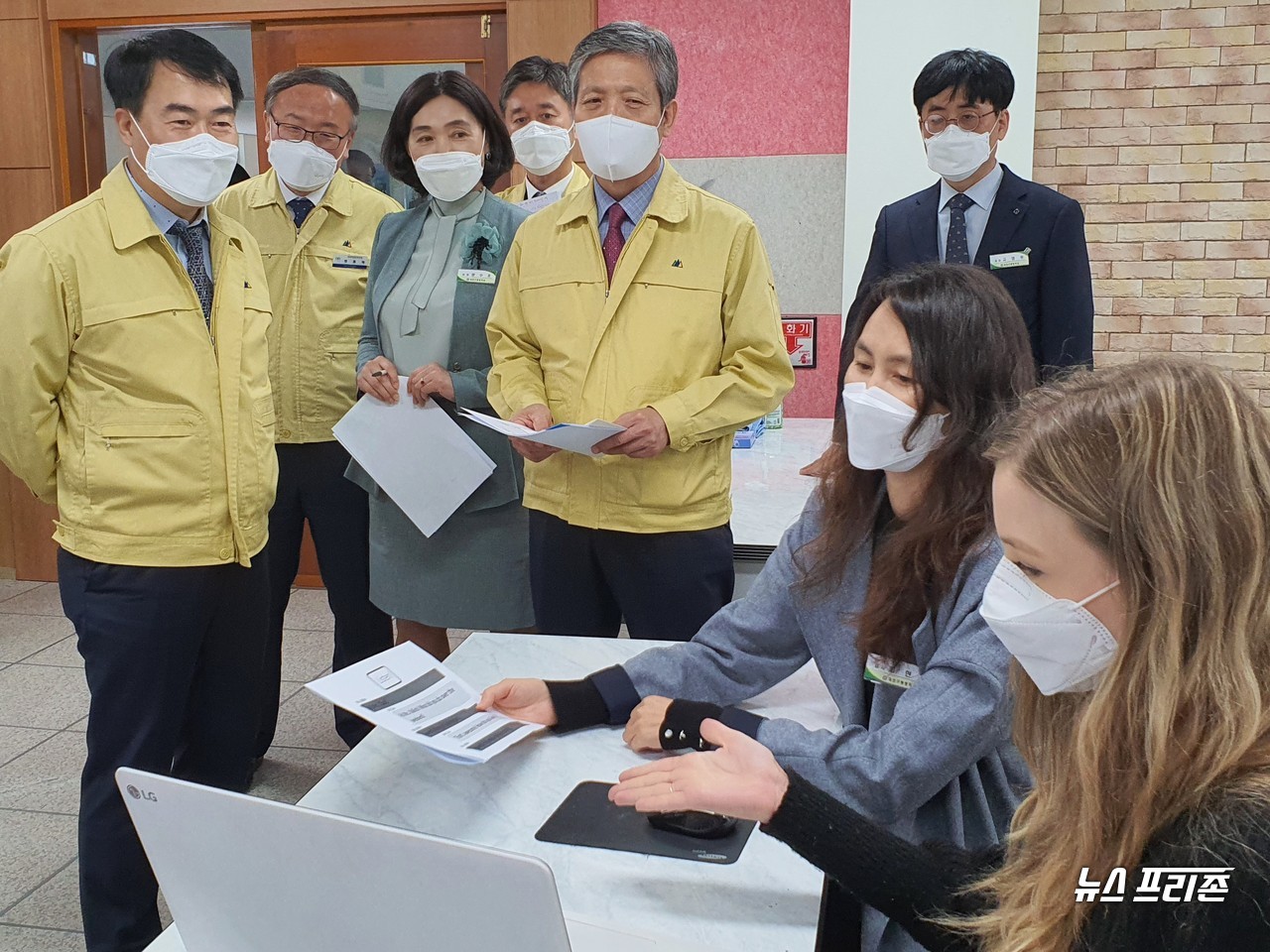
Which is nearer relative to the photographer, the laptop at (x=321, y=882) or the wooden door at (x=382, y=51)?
the laptop at (x=321, y=882)

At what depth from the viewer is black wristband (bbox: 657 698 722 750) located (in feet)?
4.45

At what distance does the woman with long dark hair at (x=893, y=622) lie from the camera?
49.5 inches

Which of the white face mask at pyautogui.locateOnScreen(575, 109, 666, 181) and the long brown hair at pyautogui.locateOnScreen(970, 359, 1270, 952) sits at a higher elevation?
the white face mask at pyautogui.locateOnScreen(575, 109, 666, 181)

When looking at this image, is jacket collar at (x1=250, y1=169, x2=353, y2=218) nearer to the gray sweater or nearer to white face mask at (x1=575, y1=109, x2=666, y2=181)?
white face mask at (x1=575, y1=109, x2=666, y2=181)

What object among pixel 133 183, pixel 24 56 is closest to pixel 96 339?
pixel 133 183

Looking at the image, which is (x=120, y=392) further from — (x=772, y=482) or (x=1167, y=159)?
(x=1167, y=159)

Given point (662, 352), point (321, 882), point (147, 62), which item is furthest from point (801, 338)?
point (321, 882)

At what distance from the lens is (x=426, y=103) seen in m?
2.73

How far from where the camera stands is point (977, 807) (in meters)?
1.32

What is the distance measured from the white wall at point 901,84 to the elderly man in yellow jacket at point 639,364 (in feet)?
5.45

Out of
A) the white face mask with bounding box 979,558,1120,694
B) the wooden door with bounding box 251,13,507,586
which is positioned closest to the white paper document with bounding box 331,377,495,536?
the white face mask with bounding box 979,558,1120,694

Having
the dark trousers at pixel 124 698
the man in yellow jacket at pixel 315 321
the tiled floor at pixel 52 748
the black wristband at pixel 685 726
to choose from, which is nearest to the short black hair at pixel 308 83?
the man in yellow jacket at pixel 315 321

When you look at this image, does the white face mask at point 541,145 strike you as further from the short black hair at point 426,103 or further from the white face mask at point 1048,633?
the white face mask at point 1048,633

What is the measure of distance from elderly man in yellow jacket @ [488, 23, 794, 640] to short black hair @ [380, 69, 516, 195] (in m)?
0.43
